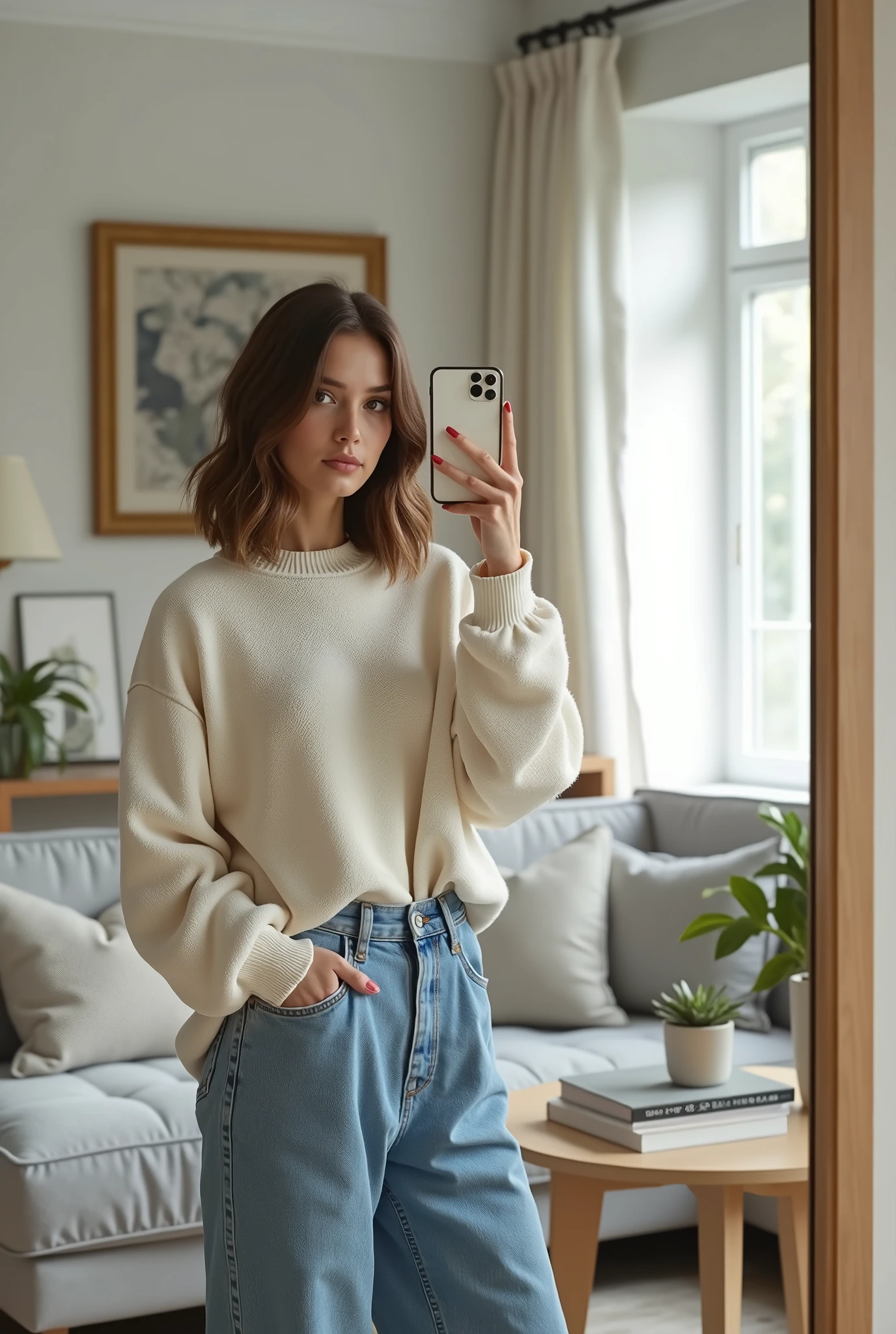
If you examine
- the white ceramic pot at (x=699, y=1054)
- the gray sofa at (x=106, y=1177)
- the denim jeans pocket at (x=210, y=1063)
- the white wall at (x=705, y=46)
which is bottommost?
the gray sofa at (x=106, y=1177)

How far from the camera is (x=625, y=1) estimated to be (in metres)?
3.48

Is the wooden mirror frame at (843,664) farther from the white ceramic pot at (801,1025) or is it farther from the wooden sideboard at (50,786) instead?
the wooden sideboard at (50,786)

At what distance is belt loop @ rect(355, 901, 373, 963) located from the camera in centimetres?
114

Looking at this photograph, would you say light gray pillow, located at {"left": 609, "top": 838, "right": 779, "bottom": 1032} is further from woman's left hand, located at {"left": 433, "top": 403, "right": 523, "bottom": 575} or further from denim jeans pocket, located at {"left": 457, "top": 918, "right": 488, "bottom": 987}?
woman's left hand, located at {"left": 433, "top": 403, "right": 523, "bottom": 575}

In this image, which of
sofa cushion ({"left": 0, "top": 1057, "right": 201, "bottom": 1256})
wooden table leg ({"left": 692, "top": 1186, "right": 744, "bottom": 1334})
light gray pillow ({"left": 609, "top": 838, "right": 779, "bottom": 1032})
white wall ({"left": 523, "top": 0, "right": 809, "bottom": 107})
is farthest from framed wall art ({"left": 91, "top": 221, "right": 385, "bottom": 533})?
wooden table leg ({"left": 692, "top": 1186, "right": 744, "bottom": 1334})

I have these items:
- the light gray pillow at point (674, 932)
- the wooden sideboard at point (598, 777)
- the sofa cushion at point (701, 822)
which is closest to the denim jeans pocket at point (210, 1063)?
the light gray pillow at point (674, 932)

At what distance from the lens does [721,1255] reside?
171 centimetres

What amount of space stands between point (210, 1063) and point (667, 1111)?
680mm

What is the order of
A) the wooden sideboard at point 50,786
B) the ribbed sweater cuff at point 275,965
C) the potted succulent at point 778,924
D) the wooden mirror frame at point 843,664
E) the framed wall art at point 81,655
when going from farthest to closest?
the framed wall art at point 81,655 → the wooden sideboard at point 50,786 → the potted succulent at point 778,924 → the wooden mirror frame at point 843,664 → the ribbed sweater cuff at point 275,965

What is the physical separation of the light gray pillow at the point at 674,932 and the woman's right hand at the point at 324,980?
4.99 feet

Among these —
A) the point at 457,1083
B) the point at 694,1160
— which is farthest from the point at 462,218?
the point at 457,1083

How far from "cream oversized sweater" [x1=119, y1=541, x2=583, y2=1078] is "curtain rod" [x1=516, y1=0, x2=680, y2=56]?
256 centimetres

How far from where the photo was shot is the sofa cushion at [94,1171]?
200cm

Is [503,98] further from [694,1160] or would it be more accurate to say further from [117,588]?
[694,1160]
